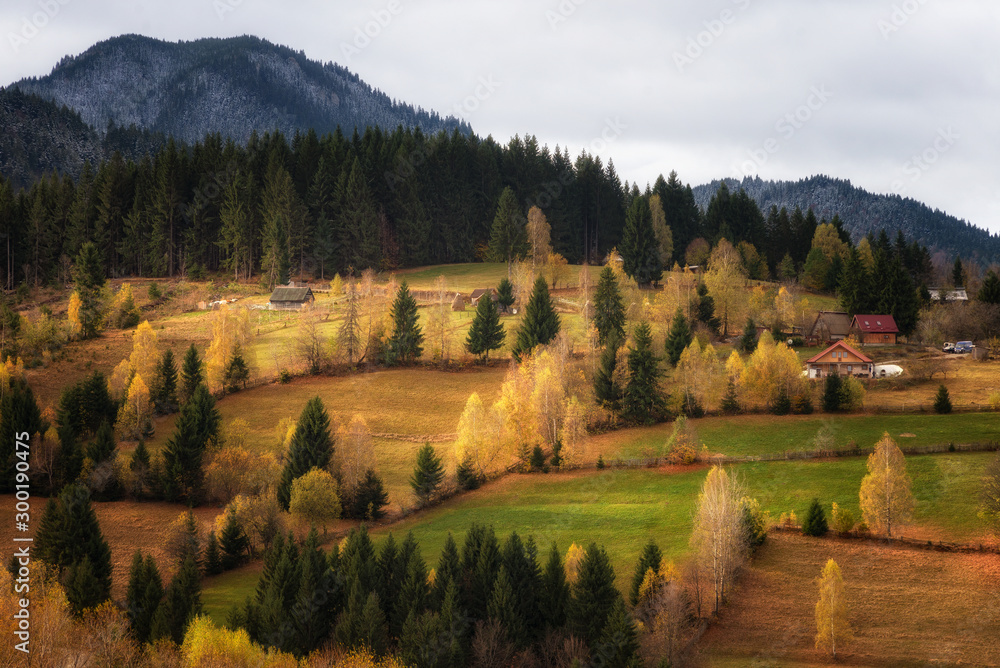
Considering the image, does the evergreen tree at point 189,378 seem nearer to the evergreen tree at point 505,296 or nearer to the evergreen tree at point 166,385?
the evergreen tree at point 166,385

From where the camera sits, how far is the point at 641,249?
404ft

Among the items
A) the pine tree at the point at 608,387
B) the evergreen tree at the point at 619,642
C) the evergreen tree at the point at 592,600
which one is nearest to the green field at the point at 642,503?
the evergreen tree at the point at 592,600

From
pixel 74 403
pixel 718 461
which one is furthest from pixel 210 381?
pixel 718 461

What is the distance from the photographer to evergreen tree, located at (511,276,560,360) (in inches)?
3364

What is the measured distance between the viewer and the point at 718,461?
60.5 metres

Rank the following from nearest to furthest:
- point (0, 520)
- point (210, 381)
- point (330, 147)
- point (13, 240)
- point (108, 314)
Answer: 1. point (0, 520)
2. point (210, 381)
3. point (108, 314)
4. point (13, 240)
5. point (330, 147)

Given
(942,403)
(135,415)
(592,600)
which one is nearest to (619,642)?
(592,600)

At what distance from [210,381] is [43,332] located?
22425 mm

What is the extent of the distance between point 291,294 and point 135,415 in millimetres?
36211

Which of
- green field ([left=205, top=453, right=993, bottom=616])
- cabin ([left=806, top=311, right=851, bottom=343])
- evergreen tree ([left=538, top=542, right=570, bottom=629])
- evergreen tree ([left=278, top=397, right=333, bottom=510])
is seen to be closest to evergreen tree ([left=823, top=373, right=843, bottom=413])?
green field ([left=205, top=453, right=993, bottom=616])

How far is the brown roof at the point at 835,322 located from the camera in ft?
311

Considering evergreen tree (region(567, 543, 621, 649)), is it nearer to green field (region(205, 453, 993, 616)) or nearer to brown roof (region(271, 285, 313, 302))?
green field (region(205, 453, 993, 616))

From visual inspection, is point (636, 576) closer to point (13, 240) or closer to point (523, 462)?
point (523, 462)

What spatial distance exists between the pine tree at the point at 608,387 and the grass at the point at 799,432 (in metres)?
3.16
